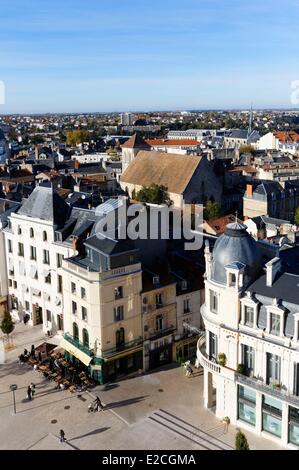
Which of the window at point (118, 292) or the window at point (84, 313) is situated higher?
the window at point (118, 292)

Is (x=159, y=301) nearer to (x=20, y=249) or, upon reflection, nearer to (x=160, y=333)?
(x=160, y=333)

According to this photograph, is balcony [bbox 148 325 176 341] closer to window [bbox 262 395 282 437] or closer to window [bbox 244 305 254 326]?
window [bbox 244 305 254 326]

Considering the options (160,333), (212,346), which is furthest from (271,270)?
(160,333)

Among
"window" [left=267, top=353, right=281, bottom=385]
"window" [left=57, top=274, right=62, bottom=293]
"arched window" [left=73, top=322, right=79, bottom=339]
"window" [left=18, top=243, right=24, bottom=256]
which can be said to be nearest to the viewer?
"window" [left=267, top=353, right=281, bottom=385]

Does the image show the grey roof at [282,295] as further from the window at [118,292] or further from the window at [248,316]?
the window at [118,292]

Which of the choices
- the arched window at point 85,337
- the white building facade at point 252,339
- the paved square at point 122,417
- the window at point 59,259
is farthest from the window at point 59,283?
the white building facade at point 252,339

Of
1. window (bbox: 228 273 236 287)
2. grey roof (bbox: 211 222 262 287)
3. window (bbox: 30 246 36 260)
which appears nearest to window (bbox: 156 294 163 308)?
grey roof (bbox: 211 222 262 287)
